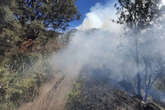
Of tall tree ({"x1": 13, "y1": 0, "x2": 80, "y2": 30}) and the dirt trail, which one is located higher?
tall tree ({"x1": 13, "y1": 0, "x2": 80, "y2": 30})

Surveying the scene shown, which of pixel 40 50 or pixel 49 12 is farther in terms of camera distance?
pixel 40 50

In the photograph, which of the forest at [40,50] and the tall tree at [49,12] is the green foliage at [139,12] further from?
the tall tree at [49,12]

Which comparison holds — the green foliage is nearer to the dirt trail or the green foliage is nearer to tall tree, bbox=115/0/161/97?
tall tree, bbox=115/0/161/97

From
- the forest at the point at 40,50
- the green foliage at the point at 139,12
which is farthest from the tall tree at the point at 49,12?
the green foliage at the point at 139,12

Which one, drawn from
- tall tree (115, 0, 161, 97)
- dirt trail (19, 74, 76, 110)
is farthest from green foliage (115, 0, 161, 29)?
dirt trail (19, 74, 76, 110)

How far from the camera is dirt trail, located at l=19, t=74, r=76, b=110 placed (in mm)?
5545

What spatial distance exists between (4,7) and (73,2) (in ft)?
18.9

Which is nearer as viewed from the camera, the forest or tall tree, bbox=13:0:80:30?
the forest

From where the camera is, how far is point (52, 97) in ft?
21.5

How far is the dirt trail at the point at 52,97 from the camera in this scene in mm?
5545

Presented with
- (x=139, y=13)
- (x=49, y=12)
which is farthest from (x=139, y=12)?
(x=49, y=12)

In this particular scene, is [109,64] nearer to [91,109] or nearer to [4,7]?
[91,109]

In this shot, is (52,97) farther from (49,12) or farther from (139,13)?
(139,13)

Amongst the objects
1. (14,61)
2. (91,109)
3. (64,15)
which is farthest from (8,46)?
(91,109)
